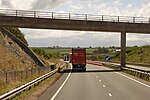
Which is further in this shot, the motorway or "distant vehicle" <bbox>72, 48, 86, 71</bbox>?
"distant vehicle" <bbox>72, 48, 86, 71</bbox>

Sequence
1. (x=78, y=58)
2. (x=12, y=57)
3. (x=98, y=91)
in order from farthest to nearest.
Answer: (x=78, y=58), (x=12, y=57), (x=98, y=91)

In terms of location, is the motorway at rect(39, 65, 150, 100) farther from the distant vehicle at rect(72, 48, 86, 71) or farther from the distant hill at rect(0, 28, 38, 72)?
the distant vehicle at rect(72, 48, 86, 71)

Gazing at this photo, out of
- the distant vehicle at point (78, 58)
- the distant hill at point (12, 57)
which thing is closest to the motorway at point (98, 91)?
the distant hill at point (12, 57)

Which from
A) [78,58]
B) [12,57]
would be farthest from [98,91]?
[78,58]

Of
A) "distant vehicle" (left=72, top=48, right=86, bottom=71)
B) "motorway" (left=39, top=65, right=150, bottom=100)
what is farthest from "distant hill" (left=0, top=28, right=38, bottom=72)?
"motorway" (left=39, top=65, right=150, bottom=100)

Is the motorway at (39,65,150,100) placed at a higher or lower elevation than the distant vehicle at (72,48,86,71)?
lower

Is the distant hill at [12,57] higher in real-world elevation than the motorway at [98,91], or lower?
higher

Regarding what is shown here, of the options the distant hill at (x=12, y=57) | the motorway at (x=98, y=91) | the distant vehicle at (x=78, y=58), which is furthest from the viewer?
the distant vehicle at (x=78, y=58)

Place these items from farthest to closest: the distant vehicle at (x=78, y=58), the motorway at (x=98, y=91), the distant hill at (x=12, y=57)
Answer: the distant vehicle at (x=78, y=58) → the distant hill at (x=12, y=57) → the motorway at (x=98, y=91)

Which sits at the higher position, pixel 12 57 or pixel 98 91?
pixel 12 57

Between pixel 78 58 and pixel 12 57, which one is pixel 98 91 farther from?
pixel 78 58

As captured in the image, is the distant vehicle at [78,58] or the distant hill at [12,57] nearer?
the distant hill at [12,57]

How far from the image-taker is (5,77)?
21781 millimetres

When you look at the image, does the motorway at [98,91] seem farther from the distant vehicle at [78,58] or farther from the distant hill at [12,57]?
the distant vehicle at [78,58]
